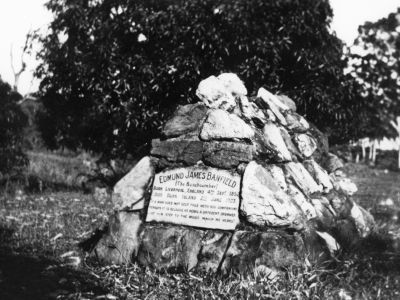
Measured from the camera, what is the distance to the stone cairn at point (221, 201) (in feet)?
13.9

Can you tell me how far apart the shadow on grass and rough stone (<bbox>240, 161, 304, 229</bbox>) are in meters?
1.48

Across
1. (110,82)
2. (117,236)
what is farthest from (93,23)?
(117,236)

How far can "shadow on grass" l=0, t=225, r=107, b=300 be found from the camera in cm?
382

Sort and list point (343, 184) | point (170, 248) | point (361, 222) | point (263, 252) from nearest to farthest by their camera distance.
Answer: point (263, 252)
point (170, 248)
point (361, 222)
point (343, 184)

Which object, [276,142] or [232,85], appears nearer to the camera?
[276,142]

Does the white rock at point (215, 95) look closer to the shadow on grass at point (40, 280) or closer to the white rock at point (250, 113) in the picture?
the white rock at point (250, 113)

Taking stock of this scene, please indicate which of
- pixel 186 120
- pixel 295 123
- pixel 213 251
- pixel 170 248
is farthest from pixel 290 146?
pixel 170 248

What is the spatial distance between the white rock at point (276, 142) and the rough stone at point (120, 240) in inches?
61.9

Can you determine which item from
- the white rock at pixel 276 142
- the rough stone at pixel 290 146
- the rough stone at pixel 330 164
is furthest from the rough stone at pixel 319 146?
the white rock at pixel 276 142

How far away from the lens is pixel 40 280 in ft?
13.6

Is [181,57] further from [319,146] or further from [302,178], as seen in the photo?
[302,178]

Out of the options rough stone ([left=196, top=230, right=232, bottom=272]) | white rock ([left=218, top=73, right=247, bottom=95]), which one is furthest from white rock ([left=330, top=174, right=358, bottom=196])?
rough stone ([left=196, top=230, right=232, bottom=272])

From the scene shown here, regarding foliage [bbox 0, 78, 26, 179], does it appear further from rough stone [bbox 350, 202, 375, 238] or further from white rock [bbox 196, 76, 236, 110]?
rough stone [bbox 350, 202, 375, 238]

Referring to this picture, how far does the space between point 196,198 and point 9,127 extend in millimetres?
5667
